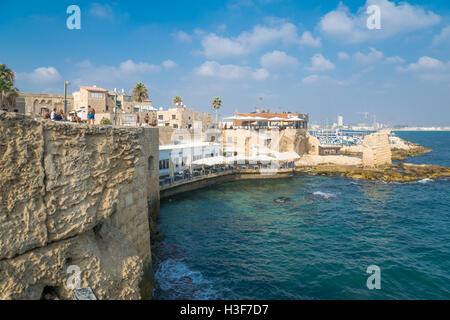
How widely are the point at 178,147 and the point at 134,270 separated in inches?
956

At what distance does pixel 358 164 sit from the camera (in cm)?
5056

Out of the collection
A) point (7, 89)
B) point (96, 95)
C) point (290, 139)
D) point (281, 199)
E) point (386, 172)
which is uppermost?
point (96, 95)

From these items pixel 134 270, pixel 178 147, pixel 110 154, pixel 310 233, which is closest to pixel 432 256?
pixel 310 233

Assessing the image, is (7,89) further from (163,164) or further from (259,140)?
(259,140)

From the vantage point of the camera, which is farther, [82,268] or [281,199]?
[281,199]

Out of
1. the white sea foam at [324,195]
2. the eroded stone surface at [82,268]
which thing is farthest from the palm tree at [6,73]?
the white sea foam at [324,195]

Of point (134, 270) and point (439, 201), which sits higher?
point (134, 270)

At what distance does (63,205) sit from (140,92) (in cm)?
5174

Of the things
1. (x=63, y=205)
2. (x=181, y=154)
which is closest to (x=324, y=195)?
(x=181, y=154)

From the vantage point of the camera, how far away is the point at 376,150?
47.7m

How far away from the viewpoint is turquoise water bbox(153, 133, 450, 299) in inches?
509
